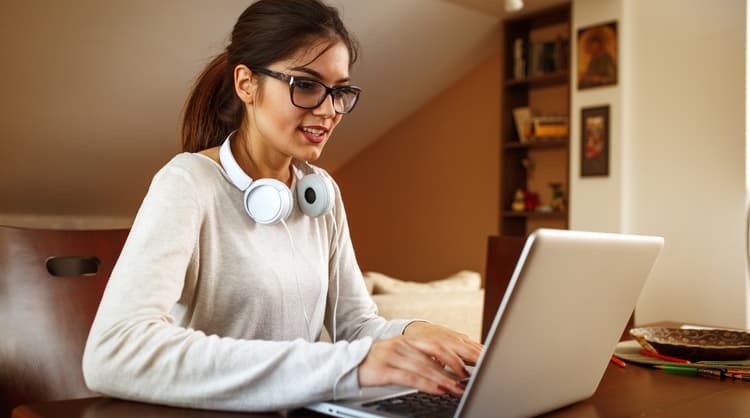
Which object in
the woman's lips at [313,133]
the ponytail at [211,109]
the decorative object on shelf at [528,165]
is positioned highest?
the ponytail at [211,109]

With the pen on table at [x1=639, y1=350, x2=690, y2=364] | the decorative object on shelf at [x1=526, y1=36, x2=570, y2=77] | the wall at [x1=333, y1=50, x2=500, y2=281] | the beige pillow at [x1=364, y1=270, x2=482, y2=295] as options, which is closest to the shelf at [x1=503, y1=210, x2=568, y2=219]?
the wall at [x1=333, y1=50, x2=500, y2=281]

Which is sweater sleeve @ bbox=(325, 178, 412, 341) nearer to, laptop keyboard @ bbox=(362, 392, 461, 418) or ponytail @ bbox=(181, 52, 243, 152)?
ponytail @ bbox=(181, 52, 243, 152)

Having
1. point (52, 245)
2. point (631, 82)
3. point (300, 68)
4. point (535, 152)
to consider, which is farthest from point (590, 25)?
point (52, 245)

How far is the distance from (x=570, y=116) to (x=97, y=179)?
11.7 ft

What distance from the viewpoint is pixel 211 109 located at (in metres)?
1.46

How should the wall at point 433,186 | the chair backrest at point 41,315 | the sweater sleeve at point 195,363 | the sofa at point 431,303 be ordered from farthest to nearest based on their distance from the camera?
the wall at point 433,186 < the sofa at point 431,303 < the chair backrest at point 41,315 < the sweater sleeve at point 195,363

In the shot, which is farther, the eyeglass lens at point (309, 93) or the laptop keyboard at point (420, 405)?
the eyeglass lens at point (309, 93)

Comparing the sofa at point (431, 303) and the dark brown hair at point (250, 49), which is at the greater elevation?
the dark brown hair at point (250, 49)

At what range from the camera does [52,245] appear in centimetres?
125

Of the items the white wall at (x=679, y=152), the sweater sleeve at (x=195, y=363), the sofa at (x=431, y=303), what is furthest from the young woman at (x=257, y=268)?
the white wall at (x=679, y=152)

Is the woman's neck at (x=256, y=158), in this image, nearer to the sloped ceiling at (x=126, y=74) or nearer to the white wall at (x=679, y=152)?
the sloped ceiling at (x=126, y=74)

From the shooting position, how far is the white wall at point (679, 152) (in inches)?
173

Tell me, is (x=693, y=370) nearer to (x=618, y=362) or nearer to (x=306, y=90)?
(x=618, y=362)

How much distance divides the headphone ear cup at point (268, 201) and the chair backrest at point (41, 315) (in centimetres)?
33
